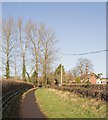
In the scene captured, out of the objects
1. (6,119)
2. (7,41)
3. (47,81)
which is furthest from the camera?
(47,81)

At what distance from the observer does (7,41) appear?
188 ft

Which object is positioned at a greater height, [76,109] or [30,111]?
[76,109]

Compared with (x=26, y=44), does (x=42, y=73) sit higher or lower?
lower

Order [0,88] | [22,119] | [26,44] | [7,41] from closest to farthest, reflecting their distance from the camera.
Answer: [22,119] → [0,88] → [7,41] → [26,44]

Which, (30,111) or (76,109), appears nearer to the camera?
(76,109)

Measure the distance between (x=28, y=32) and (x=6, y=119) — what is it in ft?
180

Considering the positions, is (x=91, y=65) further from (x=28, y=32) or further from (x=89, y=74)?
(x=28, y=32)

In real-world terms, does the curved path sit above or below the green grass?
below

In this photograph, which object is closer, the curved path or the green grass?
the green grass

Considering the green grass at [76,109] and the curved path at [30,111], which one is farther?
the curved path at [30,111]

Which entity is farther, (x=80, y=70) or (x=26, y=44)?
(x=80, y=70)

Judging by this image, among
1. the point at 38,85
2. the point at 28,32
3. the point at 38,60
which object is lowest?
the point at 38,85

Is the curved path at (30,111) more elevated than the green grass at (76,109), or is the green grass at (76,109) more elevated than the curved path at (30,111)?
the green grass at (76,109)

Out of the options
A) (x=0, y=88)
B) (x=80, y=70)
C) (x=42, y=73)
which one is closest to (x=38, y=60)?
(x=42, y=73)
